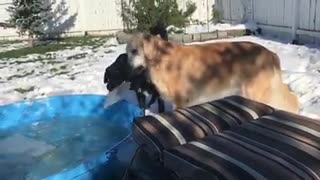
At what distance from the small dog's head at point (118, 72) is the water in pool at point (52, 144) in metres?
0.48

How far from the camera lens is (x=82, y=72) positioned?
25.2 feet

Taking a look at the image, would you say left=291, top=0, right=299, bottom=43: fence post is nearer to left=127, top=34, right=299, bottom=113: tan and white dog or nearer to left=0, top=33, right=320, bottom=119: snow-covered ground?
left=0, top=33, right=320, bottom=119: snow-covered ground

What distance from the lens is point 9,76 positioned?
7.94 metres

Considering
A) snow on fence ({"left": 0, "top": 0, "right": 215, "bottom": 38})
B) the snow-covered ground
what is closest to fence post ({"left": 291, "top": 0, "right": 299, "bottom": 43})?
the snow-covered ground

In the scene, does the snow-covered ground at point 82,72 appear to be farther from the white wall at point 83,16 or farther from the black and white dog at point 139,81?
the white wall at point 83,16

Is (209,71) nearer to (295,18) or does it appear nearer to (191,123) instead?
(191,123)

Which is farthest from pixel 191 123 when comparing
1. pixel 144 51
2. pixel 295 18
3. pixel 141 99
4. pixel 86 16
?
pixel 86 16

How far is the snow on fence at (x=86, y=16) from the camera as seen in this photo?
12.4 meters

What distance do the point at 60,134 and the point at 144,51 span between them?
169 centimetres

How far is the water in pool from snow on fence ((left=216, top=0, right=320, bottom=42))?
204 inches

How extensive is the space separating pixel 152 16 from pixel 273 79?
606cm

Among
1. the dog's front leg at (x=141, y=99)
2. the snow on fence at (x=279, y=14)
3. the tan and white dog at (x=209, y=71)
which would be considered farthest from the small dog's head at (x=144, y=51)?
the snow on fence at (x=279, y=14)

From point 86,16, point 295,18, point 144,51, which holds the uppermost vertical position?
point 86,16

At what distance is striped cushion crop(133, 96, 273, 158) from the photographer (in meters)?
2.71
